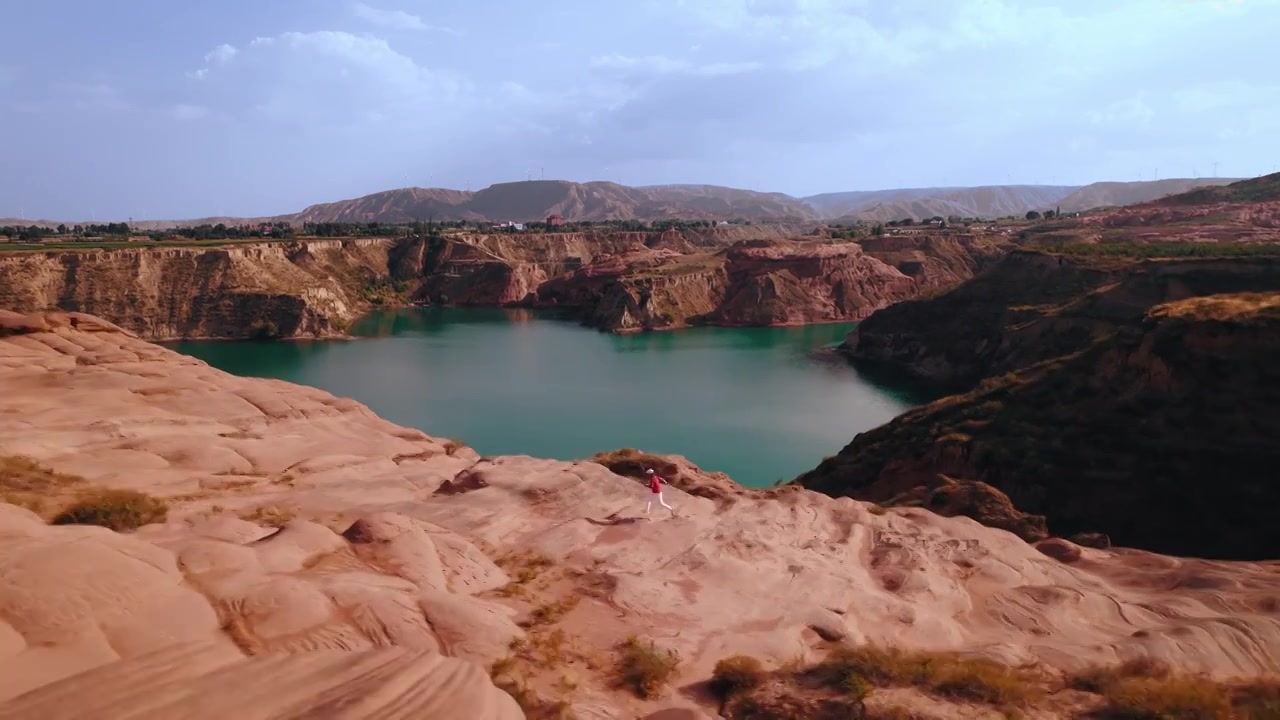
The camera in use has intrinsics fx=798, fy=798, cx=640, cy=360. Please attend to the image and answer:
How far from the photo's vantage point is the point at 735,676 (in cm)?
898

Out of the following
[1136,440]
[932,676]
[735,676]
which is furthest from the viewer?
[1136,440]

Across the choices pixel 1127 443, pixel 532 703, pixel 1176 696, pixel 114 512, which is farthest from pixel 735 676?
pixel 1127 443

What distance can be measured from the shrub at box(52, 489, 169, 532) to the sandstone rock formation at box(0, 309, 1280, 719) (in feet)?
1.10

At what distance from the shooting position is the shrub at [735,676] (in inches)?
350

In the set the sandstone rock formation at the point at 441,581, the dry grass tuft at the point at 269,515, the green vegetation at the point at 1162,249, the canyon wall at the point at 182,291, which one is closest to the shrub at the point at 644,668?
the sandstone rock formation at the point at 441,581

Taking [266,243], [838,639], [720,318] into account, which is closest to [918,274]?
[720,318]

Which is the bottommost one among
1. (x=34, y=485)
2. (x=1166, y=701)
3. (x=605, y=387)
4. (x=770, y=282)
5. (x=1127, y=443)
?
(x=605, y=387)

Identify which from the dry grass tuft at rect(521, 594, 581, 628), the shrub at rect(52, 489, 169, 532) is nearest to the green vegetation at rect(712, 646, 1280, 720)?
the dry grass tuft at rect(521, 594, 581, 628)

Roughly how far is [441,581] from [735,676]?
13.8 ft

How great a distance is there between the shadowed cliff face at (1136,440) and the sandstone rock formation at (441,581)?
7.66m

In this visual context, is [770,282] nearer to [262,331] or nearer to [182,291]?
[262,331]

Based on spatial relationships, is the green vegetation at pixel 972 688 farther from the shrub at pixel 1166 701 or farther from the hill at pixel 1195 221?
the hill at pixel 1195 221

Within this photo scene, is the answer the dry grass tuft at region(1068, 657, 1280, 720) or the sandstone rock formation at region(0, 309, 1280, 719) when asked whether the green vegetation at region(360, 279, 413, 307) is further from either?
the dry grass tuft at region(1068, 657, 1280, 720)

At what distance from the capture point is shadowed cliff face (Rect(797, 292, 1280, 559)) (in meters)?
22.4
